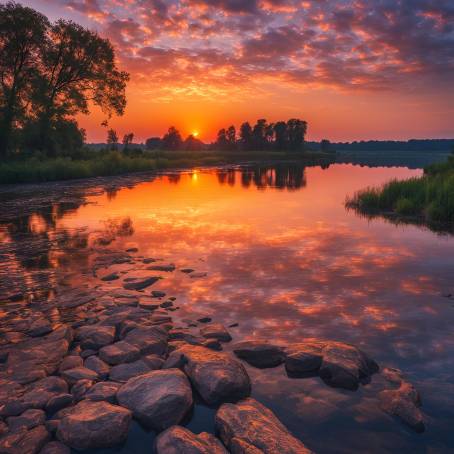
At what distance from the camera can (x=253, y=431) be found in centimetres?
347

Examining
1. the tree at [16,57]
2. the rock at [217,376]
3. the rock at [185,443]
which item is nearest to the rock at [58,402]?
the rock at [185,443]

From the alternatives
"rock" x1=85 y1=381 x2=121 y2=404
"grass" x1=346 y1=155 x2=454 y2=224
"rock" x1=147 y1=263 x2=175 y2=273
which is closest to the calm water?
"rock" x1=147 y1=263 x2=175 y2=273

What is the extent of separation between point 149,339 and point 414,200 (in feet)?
50.4

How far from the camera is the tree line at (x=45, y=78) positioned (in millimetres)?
32094

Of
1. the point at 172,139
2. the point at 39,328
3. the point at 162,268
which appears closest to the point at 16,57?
the point at 162,268

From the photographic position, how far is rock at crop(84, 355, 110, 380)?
4.49 meters

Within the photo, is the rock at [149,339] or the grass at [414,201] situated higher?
the grass at [414,201]

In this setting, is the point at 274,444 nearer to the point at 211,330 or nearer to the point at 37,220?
the point at 211,330

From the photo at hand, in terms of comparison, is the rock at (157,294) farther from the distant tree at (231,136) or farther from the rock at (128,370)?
the distant tree at (231,136)

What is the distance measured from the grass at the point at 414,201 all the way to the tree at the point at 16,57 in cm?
2998

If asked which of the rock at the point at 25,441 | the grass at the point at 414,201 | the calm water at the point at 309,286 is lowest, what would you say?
the calm water at the point at 309,286

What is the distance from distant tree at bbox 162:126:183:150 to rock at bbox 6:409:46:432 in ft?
444

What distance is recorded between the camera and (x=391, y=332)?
5.67 meters

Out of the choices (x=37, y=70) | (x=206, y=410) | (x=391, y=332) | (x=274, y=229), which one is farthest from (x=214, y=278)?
(x=37, y=70)
